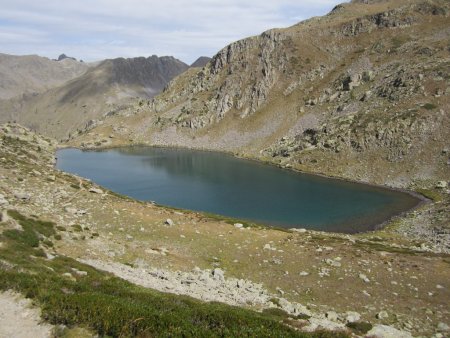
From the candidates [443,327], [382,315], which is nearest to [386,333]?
[382,315]

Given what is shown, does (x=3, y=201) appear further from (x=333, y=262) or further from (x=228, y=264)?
(x=333, y=262)

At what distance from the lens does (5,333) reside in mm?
16766

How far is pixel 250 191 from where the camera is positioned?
103 meters

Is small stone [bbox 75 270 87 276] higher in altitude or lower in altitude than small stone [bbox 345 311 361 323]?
higher

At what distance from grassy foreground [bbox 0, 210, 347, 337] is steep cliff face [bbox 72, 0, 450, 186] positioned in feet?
317

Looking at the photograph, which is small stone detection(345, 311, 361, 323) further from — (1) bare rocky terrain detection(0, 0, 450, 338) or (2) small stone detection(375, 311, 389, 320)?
(2) small stone detection(375, 311, 389, 320)

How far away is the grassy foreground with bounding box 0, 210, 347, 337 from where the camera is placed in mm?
17250

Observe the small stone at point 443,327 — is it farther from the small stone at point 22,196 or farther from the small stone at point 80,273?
the small stone at point 22,196

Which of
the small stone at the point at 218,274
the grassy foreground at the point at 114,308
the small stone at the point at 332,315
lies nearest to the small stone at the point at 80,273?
the grassy foreground at the point at 114,308

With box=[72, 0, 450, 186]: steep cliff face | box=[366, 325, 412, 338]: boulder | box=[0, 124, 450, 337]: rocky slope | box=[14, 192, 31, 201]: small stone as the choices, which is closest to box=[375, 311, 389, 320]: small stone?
box=[0, 124, 450, 337]: rocky slope

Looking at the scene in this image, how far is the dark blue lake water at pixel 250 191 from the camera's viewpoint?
3172 inches

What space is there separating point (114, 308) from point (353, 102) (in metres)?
144

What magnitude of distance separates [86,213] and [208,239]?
14955mm

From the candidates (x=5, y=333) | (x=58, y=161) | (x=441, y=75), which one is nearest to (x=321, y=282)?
(x=5, y=333)
